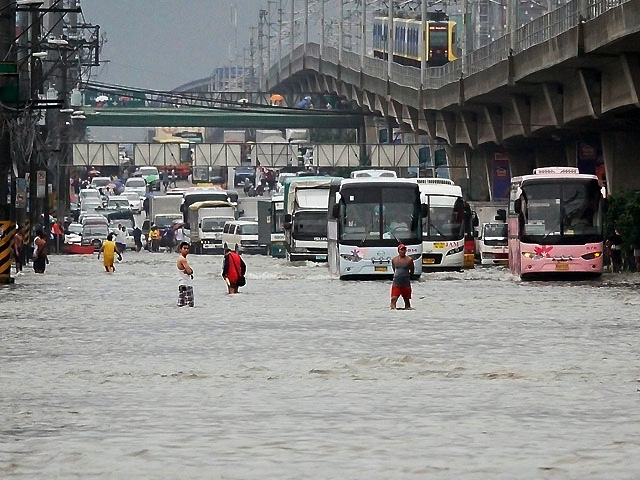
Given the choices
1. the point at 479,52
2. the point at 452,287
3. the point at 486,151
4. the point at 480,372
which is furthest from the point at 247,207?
the point at 480,372

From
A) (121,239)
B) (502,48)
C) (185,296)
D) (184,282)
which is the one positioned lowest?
(185,296)

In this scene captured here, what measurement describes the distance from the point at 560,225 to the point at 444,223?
8428 millimetres

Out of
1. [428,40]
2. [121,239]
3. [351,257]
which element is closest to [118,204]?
[428,40]

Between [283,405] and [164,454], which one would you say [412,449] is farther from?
[283,405]

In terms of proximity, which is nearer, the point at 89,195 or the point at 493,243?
the point at 493,243

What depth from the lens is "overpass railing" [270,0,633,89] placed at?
51769 millimetres

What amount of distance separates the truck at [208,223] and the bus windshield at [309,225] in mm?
24246

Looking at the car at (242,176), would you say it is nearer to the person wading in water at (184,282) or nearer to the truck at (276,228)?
the truck at (276,228)

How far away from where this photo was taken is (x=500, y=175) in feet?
294

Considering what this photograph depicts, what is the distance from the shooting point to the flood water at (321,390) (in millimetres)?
13336

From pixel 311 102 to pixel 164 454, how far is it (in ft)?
528

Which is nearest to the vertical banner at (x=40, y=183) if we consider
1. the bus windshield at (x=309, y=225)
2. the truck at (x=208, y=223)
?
the truck at (x=208, y=223)

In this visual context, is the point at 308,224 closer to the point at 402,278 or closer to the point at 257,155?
the point at 402,278

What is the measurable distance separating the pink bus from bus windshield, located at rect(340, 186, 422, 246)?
2.99 metres
